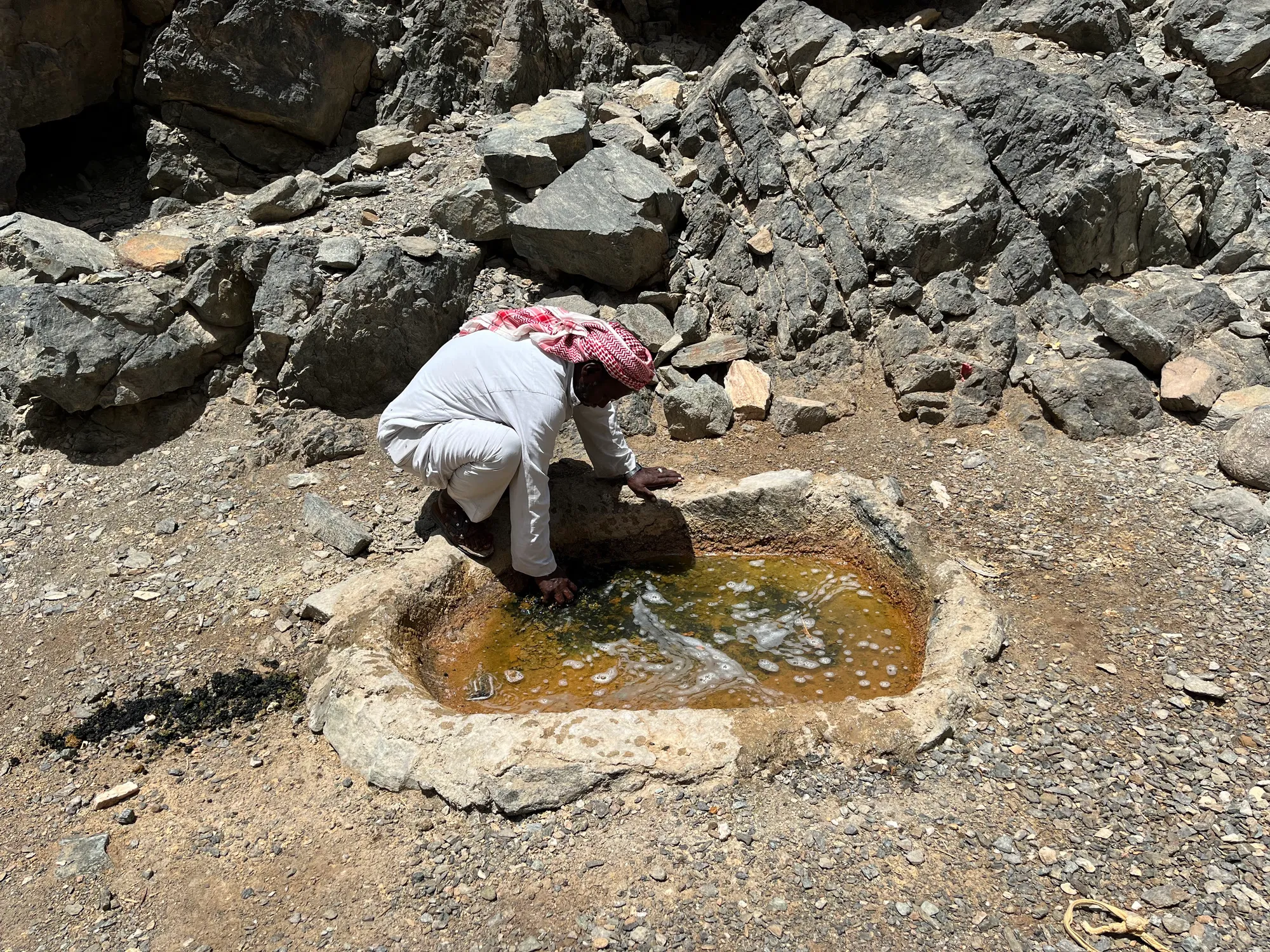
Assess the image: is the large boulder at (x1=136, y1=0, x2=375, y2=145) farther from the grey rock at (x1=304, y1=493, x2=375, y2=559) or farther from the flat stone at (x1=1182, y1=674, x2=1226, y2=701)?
the flat stone at (x1=1182, y1=674, x2=1226, y2=701)

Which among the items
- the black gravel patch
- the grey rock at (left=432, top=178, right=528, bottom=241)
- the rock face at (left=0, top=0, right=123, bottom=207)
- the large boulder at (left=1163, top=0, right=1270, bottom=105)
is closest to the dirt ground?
the black gravel patch

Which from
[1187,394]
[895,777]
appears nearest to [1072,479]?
[1187,394]

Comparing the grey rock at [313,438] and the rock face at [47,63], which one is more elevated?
the rock face at [47,63]

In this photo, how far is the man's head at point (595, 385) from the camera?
3523mm

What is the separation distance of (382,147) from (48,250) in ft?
7.60

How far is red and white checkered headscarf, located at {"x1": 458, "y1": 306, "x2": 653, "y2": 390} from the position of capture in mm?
3463

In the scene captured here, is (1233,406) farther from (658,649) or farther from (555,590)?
(555,590)

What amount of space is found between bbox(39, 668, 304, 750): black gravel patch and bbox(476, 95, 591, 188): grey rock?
380 cm

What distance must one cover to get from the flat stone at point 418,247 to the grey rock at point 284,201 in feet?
2.52

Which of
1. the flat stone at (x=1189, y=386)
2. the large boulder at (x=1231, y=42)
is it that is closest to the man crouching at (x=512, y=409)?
Result: the flat stone at (x=1189, y=386)

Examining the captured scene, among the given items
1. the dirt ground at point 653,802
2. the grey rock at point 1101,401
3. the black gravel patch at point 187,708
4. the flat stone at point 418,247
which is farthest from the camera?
the flat stone at point 418,247

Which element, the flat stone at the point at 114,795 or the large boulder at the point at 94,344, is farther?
the large boulder at the point at 94,344

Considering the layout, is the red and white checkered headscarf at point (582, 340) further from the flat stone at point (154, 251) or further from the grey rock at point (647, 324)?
the flat stone at point (154, 251)

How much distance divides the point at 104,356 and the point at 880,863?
4677mm
